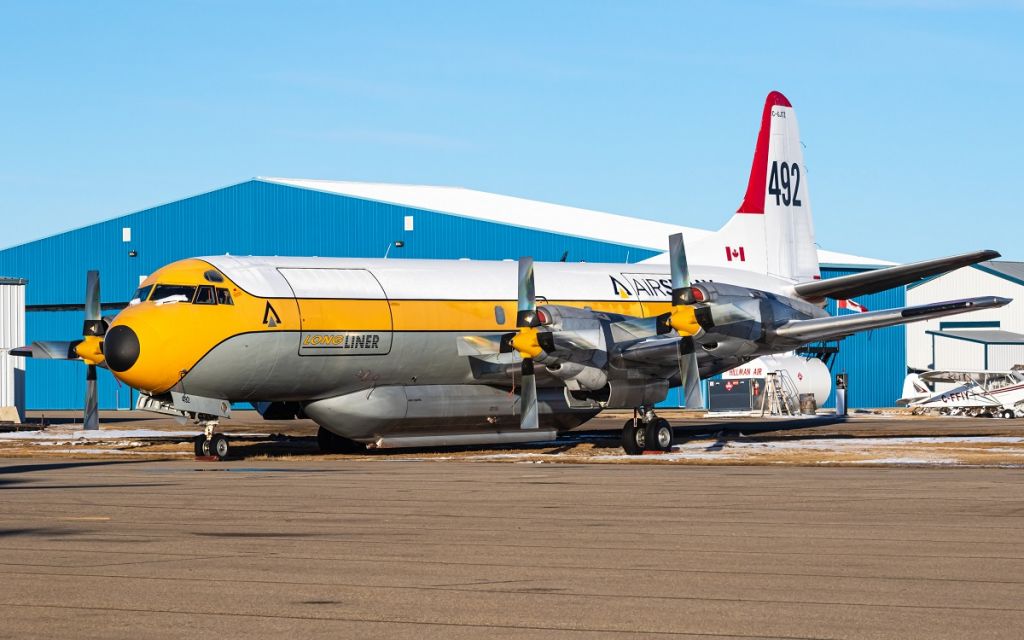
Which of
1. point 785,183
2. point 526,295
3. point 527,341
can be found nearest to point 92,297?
point 526,295

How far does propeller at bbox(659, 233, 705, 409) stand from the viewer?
28.8 m

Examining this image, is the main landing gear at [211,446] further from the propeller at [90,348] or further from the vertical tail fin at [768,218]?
the vertical tail fin at [768,218]

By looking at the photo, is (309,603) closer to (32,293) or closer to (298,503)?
(298,503)

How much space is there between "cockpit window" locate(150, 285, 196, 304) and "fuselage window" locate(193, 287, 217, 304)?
0.42 ft

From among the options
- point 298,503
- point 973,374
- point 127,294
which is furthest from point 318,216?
point 298,503

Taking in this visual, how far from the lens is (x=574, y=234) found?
66.1m

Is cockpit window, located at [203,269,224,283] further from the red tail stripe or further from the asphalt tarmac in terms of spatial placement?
the red tail stripe

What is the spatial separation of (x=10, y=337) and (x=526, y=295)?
31.3 m

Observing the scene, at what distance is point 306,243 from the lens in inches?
2645

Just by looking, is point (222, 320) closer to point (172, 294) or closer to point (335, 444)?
point (172, 294)

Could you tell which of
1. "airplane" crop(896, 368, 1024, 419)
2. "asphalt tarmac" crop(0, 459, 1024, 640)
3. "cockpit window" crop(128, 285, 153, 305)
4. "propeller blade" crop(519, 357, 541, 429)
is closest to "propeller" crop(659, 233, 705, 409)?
"propeller blade" crop(519, 357, 541, 429)

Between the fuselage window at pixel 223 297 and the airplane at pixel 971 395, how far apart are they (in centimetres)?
3538

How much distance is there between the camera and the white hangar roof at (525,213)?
2667 inches

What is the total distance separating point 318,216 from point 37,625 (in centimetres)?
5932
